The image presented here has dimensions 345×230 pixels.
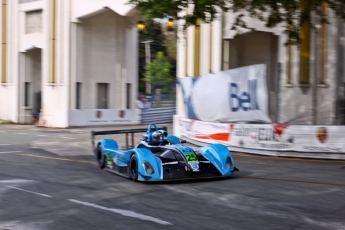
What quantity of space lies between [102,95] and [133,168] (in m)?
21.4

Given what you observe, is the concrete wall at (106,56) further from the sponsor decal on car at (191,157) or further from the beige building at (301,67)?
the sponsor decal on car at (191,157)

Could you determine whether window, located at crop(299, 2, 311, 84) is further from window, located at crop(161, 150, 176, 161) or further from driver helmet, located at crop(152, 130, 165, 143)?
window, located at crop(161, 150, 176, 161)

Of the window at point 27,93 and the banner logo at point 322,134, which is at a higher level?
the window at point 27,93

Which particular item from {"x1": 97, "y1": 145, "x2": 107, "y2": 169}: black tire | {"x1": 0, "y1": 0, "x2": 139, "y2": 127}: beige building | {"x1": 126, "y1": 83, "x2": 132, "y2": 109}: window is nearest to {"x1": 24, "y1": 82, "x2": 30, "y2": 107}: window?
{"x1": 0, "y1": 0, "x2": 139, "y2": 127}: beige building

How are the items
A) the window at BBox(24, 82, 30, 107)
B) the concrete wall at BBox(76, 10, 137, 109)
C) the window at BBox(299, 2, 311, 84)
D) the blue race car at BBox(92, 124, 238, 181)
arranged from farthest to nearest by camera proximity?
the window at BBox(24, 82, 30, 107) → the concrete wall at BBox(76, 10, 137, 109) → the window at BBox(299, 2, 311, 84) → the blue race car at BBox(92, 124, 238, 181)

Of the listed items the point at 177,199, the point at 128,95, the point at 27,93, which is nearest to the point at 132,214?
the point at 177,199

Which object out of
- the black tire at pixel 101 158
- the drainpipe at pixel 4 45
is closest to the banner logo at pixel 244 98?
the black tire at pixel 101 158

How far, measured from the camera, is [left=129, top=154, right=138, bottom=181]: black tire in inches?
451

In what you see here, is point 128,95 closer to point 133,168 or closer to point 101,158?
point 101,158

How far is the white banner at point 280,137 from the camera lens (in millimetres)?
15109

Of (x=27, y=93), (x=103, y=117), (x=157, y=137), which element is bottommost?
(x=103, y=117)

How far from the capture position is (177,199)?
9500 mm

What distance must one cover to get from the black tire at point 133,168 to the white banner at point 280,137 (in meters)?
5.71

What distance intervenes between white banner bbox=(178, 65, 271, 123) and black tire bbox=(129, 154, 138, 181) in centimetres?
586
